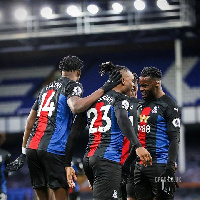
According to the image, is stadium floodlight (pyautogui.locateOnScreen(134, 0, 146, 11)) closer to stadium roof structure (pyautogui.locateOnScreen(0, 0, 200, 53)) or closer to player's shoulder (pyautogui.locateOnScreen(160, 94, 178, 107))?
stadium roof structure (pyautogui.locateOnScreen(0, 0, 200, 53))

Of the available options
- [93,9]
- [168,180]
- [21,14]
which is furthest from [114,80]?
[21,14]

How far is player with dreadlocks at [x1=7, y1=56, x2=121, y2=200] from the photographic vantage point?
20.6 ft

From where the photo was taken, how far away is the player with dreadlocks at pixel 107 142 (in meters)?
5.49

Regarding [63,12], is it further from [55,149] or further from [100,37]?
[55,149]

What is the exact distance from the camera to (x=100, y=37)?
80.1 feet

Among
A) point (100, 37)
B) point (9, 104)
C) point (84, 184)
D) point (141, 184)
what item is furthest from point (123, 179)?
point (9, 104)

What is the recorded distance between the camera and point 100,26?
24781 millimetres

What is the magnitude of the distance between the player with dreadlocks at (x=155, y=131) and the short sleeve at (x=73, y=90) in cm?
86

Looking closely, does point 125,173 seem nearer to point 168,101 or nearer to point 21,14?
point 168,101

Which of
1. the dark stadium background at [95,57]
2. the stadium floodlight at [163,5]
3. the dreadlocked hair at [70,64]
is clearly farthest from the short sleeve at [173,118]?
the stadium floodlight at [163,5]

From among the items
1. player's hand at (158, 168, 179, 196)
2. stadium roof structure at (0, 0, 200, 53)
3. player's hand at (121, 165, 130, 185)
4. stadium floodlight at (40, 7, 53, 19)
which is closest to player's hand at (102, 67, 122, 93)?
player's hand at (121, 165, 130, 185)

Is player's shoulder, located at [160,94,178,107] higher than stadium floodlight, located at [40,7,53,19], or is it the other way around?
stadium floodlight, located at [40,7,53,19]

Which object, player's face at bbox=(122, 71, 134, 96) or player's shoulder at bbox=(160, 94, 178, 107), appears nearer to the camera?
player's face at bbox=(122, 71, 134, 96)

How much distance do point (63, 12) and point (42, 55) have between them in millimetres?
2390
